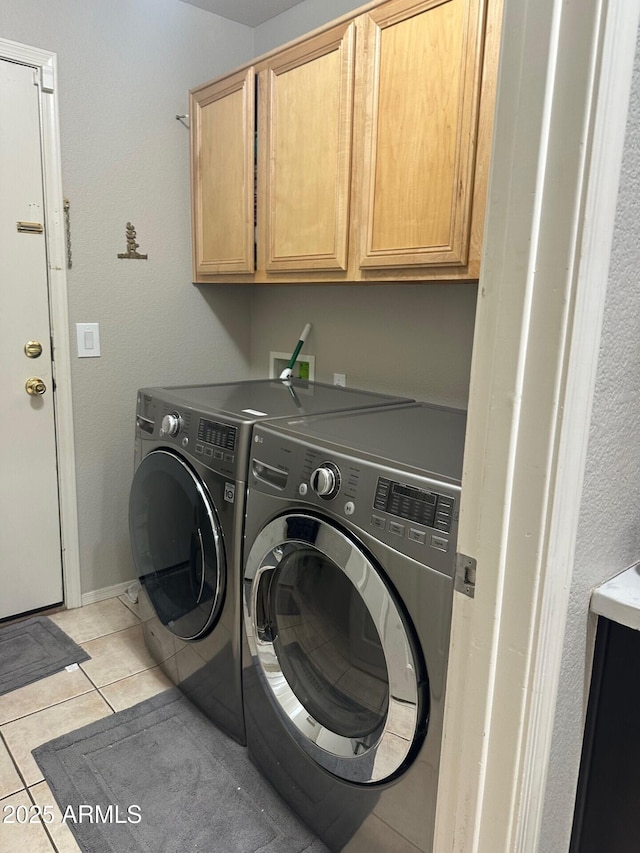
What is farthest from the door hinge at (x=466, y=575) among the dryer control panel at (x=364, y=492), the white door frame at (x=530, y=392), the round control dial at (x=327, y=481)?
the round control dial at (x=327, y=481)

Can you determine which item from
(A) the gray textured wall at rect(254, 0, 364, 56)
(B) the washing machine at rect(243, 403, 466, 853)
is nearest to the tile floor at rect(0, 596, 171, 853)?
(B) the washing machine at rect(243, 403, 466, 853)

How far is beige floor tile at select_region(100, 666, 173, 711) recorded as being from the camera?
6.27ft

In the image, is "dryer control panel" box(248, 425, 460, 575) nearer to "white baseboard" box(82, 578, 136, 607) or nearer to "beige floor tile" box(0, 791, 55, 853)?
"beige floor tile" box(0, 791, 55, 853)

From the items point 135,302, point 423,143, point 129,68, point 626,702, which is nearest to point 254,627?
point 626,702

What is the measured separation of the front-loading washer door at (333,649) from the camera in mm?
1116

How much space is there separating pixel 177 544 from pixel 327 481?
2.64 ft

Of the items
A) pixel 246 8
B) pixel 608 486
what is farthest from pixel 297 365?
pixel 608 486

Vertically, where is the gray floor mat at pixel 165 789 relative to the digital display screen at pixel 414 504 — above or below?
below

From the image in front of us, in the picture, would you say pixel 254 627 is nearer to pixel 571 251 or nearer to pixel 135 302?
pixel 571 251

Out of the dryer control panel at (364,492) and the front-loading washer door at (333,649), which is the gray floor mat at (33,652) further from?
the dryer control panel at (364,492)

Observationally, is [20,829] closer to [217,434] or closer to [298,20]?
[217,434]

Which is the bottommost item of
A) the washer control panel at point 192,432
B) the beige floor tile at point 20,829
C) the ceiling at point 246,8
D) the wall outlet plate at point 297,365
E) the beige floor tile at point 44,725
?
the beige floor tile at point 20,829

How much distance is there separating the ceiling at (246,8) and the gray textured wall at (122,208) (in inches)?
1.7

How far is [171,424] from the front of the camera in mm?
1807
